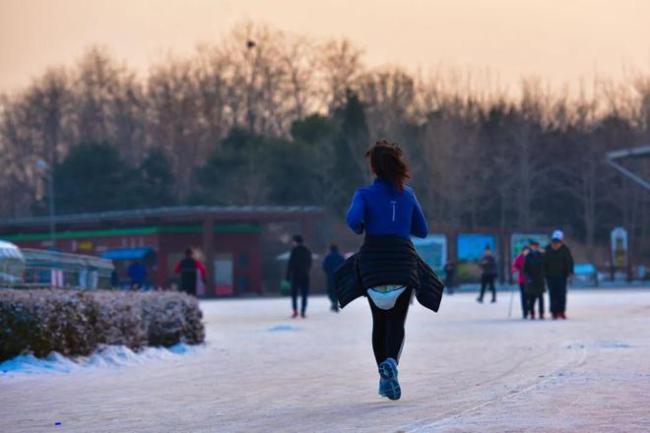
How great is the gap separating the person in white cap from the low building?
125 feet

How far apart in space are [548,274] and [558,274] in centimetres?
22

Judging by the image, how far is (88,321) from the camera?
1647cm

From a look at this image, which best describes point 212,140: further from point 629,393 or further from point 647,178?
point 629,393

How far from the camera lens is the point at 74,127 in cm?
9531

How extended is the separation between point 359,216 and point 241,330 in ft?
53.4

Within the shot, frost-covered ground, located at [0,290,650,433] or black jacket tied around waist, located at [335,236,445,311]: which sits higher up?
black jacket tied around waist, located at [335,236,445,311]

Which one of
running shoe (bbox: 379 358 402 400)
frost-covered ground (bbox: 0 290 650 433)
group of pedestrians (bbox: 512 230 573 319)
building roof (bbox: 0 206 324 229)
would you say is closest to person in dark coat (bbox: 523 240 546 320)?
group of pedestrians (bbox: 512 230 573 319)

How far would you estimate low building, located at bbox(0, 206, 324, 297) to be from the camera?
6688 cm

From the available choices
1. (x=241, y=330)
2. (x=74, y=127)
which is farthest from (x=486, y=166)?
(x=241, y=330)

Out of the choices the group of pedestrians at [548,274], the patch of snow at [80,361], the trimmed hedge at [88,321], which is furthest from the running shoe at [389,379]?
the group of pedestrians at [548,274]

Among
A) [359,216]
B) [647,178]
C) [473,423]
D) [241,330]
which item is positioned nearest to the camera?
[473,423]

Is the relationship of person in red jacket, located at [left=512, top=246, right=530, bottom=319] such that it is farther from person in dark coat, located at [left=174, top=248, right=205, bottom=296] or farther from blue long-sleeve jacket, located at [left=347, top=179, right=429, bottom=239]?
blue long-sleeve jacket, located at [left=347, top=179, right=429, bottom=239]

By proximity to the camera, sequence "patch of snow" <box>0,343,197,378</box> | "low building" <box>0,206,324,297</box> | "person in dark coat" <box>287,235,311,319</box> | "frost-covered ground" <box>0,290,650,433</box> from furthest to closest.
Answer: "low building" <box>0,206,324,297</box> → "person in dark coat" <box>287,235,311,319</box> → "patch of snow" <box>0,343,197,378</box> → "frost-covered ground" <box>0,290,650,433</box>

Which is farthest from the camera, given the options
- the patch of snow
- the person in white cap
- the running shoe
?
the person in white cap
